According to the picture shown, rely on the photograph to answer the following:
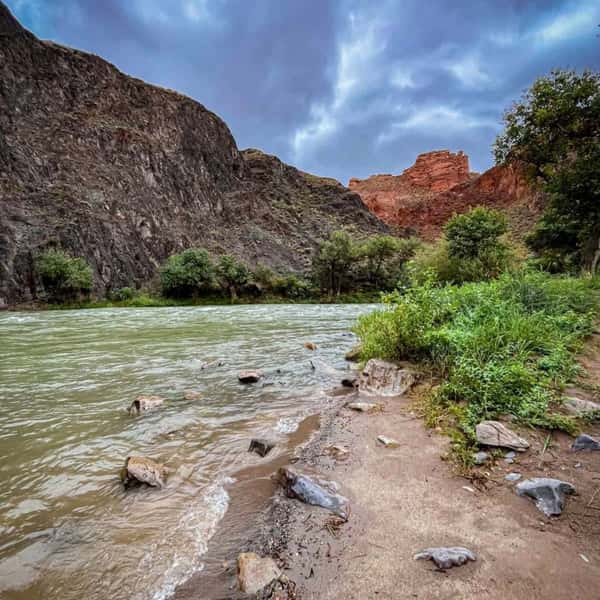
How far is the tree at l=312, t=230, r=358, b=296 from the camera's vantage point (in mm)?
54562

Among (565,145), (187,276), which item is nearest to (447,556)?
(565,145)

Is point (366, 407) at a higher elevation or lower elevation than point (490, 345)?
lower

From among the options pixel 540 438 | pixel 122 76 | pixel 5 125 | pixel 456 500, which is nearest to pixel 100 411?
pixel 456 500

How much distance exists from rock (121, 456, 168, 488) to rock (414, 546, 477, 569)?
2.24m

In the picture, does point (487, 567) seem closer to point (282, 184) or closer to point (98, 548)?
point (98, 548)

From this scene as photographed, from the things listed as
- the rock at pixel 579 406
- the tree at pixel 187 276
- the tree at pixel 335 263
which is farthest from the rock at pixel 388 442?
the tree at pixel 335 263

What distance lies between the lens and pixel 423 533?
206 cm

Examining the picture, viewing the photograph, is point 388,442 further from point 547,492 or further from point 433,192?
point 433,192

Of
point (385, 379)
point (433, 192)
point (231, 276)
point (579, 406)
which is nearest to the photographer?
point (579, 406)

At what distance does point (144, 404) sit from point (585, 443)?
505 cm

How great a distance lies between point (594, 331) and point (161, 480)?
20.9ft

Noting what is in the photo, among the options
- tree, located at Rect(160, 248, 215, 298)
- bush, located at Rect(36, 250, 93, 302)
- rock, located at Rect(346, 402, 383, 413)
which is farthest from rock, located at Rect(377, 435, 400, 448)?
tree, located at Rect(160, 248, 215, 298)

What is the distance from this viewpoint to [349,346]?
32.3 feet

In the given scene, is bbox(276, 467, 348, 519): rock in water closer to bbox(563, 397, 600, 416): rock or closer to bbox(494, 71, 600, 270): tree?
bbox(563, 397, 600, 416): rock
